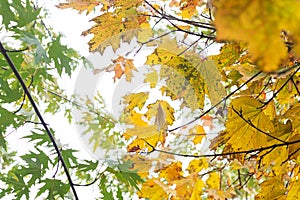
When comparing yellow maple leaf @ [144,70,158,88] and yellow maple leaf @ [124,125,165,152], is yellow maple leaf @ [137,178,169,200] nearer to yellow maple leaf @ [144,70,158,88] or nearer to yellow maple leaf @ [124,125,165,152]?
yellow maple leaf @ [124,125,165,152]

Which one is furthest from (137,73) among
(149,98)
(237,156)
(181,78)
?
(237,156)

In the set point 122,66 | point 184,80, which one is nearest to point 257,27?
point 184,80

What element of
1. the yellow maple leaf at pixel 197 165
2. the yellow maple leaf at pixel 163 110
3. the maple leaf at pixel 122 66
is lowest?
the yellow maple leaf at pixel 197 165

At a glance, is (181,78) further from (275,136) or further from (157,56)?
(275,136)

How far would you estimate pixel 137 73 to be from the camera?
97 cm

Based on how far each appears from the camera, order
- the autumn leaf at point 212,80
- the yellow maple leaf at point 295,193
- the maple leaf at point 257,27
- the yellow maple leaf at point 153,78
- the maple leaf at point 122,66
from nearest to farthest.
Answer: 1. the maple leaf at point 257,27
2. the yellow maple leaf at point 295,193
3. the autumn leaf at point 212,80
4. the yellow maple leaf at point 153,78
5. the maple leaf at point 122,66

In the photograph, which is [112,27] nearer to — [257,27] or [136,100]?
[136,100]

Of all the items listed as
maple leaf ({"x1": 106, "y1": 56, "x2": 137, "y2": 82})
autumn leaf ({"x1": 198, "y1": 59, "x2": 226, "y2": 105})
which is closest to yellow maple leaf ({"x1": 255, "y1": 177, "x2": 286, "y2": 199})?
autumn leaf ({"x1": 198, "y1": 59, "x2": 226, "y2": 105})

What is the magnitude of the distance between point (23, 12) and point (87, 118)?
567 mm

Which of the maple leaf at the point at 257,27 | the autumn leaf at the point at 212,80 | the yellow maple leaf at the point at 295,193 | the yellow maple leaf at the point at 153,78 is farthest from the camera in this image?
the yellow maple leaf at the point at 153,78

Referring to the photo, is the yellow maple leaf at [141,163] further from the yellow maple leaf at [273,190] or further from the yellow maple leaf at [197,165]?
the yellow maple leaf at [273,190]

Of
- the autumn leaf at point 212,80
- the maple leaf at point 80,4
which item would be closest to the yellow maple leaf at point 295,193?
the autumn leaf at point 212,80

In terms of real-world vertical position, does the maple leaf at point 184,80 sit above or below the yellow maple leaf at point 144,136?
above

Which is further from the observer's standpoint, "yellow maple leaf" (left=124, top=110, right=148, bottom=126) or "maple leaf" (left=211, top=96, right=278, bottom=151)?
"yellow maple leaf" (left=124, top=110, right=148, bottom=126)
